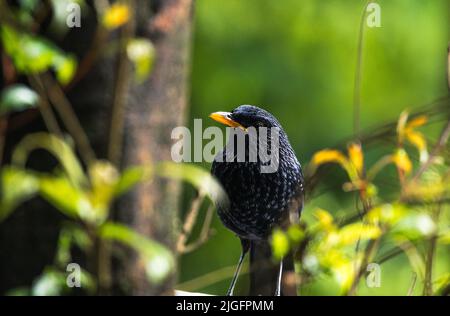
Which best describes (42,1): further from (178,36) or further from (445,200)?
(445,200)

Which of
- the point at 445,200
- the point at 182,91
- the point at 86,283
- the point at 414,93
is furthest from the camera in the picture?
the point at 414,93

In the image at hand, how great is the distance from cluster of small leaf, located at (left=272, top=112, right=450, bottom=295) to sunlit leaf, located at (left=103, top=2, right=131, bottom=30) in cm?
53

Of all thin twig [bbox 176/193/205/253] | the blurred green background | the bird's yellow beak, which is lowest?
thin twig [bbox 176/193/205/253]

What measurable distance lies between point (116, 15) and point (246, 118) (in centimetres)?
92

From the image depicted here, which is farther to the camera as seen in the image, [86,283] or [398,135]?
[398,135]

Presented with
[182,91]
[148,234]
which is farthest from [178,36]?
[148,234]

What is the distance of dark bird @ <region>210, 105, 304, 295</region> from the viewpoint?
87.8 inches

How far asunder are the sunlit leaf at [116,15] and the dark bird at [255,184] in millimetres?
680

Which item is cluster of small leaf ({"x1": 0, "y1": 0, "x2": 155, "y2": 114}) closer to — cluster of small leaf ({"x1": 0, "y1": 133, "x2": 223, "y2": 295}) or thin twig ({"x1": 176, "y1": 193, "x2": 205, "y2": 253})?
cluster of small leaf ({"x1": 0, "y1": 133, "x2": 223, "y2": 295})

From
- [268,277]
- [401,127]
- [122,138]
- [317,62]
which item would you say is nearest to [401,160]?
[401,127]

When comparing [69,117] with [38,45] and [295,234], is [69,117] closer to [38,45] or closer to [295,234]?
[38,45]

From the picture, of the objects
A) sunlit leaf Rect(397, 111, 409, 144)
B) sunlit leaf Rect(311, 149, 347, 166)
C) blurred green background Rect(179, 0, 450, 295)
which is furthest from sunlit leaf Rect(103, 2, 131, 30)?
blurred green background Rect(179, 0, 450, 295)

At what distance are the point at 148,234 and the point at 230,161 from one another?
2.51 feet

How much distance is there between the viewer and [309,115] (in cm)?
538
